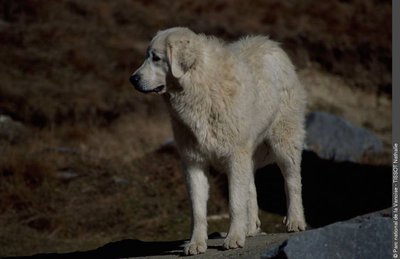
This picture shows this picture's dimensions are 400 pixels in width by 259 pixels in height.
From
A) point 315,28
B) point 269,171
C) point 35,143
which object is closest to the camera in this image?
Answer: point 269,171

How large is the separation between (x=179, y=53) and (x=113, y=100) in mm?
14614

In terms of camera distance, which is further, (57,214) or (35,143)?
(35,143)

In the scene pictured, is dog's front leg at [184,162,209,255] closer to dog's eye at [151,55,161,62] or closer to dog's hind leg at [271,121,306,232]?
dog's eye at [151,55,161,62]

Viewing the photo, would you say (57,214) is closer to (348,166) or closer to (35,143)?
(35,143)

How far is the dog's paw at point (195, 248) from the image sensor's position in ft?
28.4

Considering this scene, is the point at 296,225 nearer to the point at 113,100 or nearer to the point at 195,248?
the point at 195,248

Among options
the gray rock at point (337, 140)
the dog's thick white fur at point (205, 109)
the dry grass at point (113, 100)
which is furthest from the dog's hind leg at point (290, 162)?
the gray rock at point (337, 140)

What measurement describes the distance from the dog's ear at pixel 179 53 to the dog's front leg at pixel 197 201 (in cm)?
99

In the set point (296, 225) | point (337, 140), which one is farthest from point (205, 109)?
point (337, 140)

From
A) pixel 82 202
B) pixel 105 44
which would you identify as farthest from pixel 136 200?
pixel 105 44

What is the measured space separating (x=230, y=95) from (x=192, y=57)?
567mm

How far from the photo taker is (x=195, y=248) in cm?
866

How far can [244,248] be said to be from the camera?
28.2 ft

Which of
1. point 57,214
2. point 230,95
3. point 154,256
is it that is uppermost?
point 230,95
